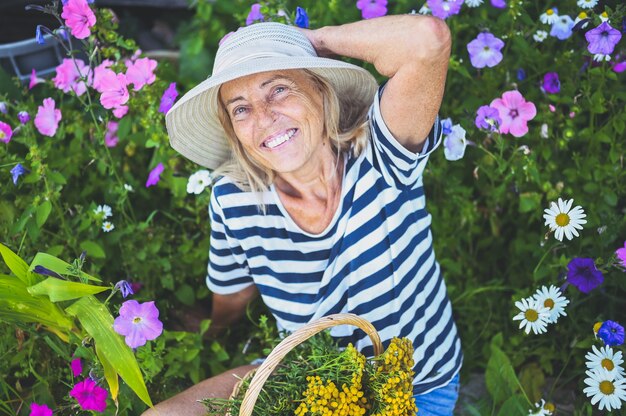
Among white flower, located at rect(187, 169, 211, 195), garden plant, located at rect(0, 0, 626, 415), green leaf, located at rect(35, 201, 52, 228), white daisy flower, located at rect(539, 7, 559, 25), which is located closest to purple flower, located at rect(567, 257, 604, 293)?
garden plant, located at rect(0, 0, 626, 415)

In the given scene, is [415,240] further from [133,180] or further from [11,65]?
[11,65]

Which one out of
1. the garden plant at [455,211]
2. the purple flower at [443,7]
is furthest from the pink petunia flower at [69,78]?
the purple flower at [443,7]

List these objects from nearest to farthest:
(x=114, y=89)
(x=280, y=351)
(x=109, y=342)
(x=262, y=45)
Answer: (x=280, y=351) → (x=109, y=342) → (x=262, y=45) → (x=114, y=89)

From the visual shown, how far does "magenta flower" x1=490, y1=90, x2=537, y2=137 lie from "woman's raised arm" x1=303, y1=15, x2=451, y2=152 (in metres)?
0.53

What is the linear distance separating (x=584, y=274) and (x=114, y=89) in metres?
1.57

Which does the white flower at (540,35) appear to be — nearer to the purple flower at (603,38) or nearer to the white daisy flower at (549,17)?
the white daisy flower at (549,17)

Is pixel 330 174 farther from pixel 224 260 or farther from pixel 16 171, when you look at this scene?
pixel 16 171

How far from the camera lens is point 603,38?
7.10 feet

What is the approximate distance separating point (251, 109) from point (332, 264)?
513mm

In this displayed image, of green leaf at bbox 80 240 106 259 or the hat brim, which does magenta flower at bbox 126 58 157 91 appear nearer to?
the hat brim

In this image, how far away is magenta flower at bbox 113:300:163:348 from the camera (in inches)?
75.9

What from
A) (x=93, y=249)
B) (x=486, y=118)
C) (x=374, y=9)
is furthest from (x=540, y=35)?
(x=93, y=249)

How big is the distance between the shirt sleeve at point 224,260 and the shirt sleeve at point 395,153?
0.53 meters

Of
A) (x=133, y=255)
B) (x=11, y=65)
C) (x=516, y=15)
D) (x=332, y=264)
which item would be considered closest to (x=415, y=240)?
(x=332, y=264)
